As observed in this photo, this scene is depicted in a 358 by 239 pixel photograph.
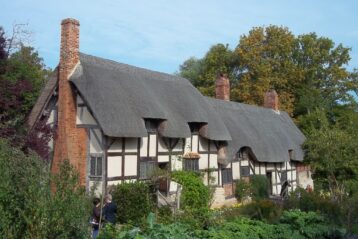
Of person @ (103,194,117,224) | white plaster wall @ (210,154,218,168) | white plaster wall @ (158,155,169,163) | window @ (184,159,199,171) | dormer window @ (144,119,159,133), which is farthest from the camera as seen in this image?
white plaster wall @ (210,154,218,168)

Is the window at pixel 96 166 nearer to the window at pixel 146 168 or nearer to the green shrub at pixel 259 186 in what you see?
the window at pixel 146 168

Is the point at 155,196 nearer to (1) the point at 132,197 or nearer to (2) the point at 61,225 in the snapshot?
(1) the point at 132,197

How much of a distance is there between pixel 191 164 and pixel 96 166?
5.45m

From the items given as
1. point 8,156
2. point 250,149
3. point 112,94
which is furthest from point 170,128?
point 8,156

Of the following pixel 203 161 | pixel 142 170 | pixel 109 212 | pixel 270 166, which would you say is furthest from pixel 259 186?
pixel 109 212

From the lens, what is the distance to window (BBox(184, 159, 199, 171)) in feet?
68.2

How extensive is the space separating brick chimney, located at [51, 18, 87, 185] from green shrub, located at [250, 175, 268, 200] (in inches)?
426

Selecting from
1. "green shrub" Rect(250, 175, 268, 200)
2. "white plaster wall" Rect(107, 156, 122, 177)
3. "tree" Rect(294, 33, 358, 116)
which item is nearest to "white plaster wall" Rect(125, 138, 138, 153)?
"white plaster wall" Rect(107, 156, 122, 177)

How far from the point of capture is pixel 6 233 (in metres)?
6.16

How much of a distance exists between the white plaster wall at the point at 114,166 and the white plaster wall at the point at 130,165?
0.96ft

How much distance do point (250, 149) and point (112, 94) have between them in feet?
33.1

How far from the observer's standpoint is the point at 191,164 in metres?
21.1

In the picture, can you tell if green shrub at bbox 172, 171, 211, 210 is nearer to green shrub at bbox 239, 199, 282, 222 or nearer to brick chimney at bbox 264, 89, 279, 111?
green shrub at bbox 239, 199, 282, 222

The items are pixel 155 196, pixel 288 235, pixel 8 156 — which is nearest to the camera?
pixel 8 156
